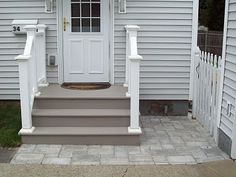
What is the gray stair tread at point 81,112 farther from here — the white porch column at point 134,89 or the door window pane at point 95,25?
the door window pane at point 95,25

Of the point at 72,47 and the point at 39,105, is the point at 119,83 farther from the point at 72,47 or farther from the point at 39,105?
the point at 39,105

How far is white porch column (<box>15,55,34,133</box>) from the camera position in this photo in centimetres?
527

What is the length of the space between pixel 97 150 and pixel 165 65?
104 inches

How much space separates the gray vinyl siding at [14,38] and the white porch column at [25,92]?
5.74 feet

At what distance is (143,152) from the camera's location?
5.08 m

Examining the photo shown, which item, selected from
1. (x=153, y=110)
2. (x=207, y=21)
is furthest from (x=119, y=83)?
(x=207, y=21)

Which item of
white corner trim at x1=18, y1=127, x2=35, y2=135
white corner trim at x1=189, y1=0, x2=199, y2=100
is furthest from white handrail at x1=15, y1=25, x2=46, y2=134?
white corner trim at x1=189, y1=0, x2=199, y2=100

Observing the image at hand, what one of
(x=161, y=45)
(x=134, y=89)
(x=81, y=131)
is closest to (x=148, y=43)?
(x=161, y=45)

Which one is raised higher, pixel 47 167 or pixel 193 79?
pixel 193 79

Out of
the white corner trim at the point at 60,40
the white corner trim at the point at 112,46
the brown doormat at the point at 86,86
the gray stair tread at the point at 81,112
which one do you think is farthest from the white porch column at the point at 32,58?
the white corner trim at the point at 112,46

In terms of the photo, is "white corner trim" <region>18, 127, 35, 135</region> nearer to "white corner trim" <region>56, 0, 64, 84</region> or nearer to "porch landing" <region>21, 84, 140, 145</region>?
"porch landing" <region>21, 84, 140, 145</region>

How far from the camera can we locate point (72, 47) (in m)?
7.07

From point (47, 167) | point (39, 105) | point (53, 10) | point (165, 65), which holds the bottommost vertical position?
point (47, 167)

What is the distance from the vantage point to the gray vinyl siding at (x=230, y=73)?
16.0 feet
